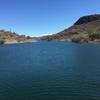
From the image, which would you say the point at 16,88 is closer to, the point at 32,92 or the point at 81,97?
the point at 32,92

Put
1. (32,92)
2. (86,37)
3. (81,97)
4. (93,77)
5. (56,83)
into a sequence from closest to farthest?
(81,97)
(32,92)
(56,83)
(93,77)
(86,37)

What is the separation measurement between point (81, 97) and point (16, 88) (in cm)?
1215

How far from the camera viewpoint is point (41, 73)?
5284 centimetres

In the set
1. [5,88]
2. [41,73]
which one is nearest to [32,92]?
[5,88]

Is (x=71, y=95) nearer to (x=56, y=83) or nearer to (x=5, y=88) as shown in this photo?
(x=56, y=83)

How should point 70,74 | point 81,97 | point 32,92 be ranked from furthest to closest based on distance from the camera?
point 70,74 < point 32,92 < point 81,97

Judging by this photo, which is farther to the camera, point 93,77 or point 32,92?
point 93,77

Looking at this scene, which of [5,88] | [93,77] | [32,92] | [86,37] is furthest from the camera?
[86,37]

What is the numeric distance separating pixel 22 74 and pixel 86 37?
5920 inches

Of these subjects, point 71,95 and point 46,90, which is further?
point 46,90

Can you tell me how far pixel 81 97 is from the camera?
118 feet

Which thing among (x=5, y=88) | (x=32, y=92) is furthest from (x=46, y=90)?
(x=5, y=88)

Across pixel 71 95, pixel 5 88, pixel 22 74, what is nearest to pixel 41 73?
pixel 22 74

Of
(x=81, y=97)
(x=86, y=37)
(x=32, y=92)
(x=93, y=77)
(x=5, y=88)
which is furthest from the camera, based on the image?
(x=86, y=37)
